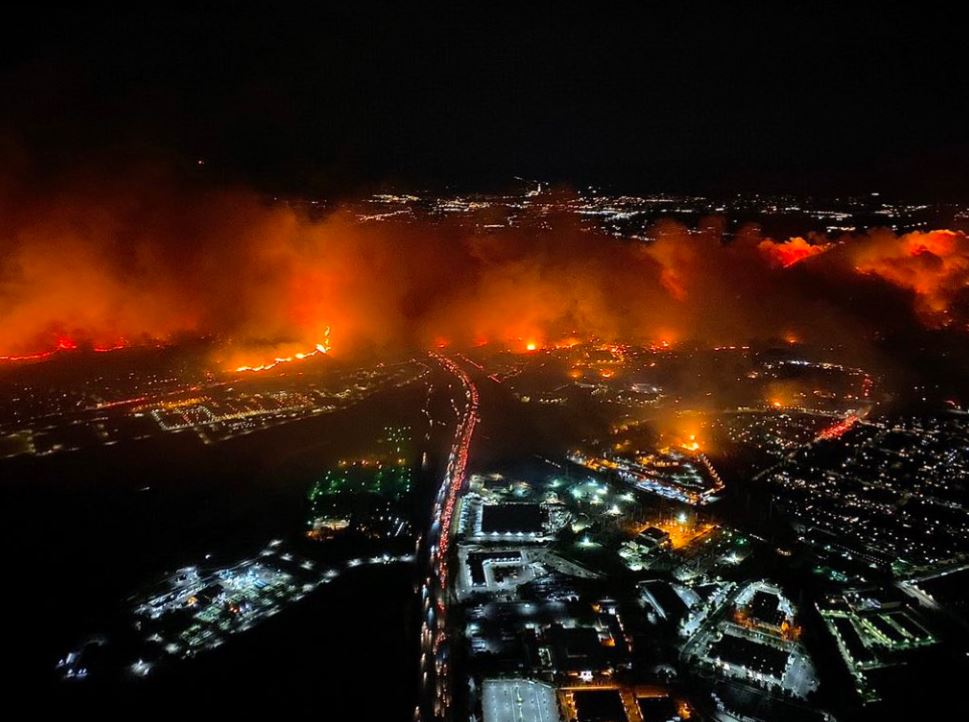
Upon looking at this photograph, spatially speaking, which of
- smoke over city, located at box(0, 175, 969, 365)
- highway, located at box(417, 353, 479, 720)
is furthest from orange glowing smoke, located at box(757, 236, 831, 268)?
highway, located at box(417, 353, 479, 720)

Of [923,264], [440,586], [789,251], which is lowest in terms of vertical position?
[440,586]

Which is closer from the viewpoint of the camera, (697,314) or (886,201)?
(697,314)

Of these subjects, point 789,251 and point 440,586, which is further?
point 789,251

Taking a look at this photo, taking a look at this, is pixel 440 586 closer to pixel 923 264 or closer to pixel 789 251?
pixel 789 251

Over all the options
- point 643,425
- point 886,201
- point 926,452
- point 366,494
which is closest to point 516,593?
point 366,494

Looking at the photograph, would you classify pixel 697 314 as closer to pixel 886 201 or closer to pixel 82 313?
pixel 886 201

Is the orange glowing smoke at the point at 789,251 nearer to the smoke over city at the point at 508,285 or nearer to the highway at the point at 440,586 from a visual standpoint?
the smoke over city at the point at 508,285

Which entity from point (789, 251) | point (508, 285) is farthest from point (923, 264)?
point (508, 285)
